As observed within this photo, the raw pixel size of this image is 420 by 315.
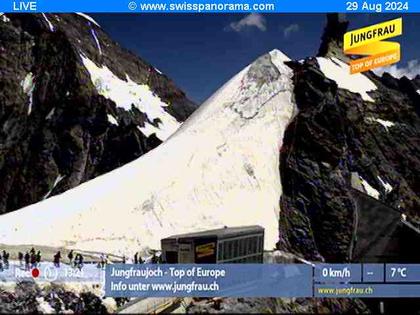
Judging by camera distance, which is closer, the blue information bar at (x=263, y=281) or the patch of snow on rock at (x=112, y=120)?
the blue information bar at (x=263, y=281)

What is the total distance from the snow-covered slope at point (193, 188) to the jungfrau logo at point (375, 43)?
425 inches

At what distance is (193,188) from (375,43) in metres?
14.9

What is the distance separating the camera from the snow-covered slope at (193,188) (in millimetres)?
27891

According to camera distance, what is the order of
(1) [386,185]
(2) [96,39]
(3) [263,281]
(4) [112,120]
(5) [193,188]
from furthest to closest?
(2) [96,39] < (4) [112,120] < (1) [386,185] < (5) [193,188] < (3) [263,281]

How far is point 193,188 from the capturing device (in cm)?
3114

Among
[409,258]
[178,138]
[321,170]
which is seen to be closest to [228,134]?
[178,138]

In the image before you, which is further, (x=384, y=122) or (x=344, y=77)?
(x=344, y=77)

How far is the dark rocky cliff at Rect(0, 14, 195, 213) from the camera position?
5803 cm

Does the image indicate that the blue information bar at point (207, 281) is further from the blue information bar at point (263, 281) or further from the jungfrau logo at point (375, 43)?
the jungfrau logo at point (375, 43)

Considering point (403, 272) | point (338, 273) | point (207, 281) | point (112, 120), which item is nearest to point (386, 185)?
point (112, 120)

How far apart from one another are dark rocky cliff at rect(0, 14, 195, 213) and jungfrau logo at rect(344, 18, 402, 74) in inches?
1612

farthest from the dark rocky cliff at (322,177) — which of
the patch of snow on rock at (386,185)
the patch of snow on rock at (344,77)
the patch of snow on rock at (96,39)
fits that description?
the patch of snow on rock at (96,39)

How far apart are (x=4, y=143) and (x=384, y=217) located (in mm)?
40397

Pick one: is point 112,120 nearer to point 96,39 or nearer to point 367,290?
point 96,39
